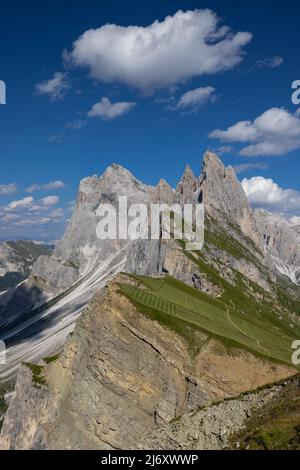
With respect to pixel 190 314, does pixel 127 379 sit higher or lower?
lower

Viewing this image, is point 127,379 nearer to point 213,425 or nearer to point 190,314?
point 213,425

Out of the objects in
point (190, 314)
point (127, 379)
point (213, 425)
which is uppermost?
point (190, 314)

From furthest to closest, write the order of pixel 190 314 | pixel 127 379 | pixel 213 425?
pixel 190 314, pixel 127 379, pixel 213 425

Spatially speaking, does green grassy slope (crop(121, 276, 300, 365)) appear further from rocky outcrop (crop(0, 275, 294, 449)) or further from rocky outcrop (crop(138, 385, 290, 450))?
rocky outcrop (crop(138, 385, 290, 450))

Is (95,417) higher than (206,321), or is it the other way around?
(206,321)

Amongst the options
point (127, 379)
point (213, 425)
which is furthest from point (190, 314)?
point (213, 425)

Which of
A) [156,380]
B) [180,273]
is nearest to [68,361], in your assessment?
[156,380]

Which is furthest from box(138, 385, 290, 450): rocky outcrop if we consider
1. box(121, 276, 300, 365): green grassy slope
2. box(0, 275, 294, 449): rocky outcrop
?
box(121, 276, 300, 365): green grassy slope

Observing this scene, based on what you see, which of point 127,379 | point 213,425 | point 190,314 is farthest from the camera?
Result: point 190,314
